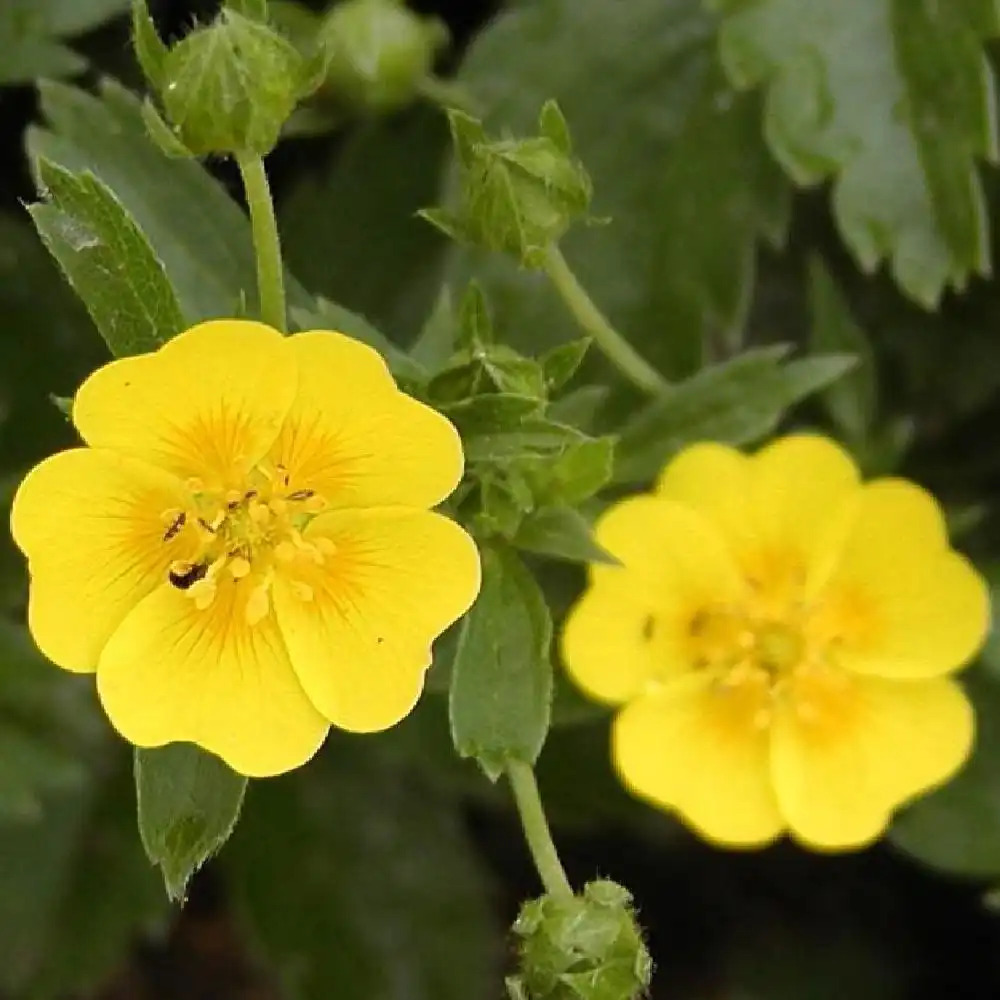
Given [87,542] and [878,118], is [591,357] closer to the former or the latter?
[878,118]

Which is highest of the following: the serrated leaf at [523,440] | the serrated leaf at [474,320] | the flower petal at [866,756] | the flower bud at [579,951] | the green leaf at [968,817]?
the serrated leaf at [474,320]

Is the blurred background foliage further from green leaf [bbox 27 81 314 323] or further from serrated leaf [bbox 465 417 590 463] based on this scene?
serrated leaf [bbox 465 417 590 463]

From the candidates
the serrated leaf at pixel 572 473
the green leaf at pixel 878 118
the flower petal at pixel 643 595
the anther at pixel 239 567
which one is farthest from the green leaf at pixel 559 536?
the green leaf at pixel 878 118

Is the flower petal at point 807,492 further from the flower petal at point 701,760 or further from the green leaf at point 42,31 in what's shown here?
the green leaf at point 42,31

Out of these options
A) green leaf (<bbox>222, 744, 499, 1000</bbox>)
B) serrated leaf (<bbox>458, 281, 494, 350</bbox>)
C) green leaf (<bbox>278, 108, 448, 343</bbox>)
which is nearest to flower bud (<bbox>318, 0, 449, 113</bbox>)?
green leaf (<bbox>278, 108, 448, 343</bbox>)

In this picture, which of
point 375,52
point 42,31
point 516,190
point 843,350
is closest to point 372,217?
point 375,52
